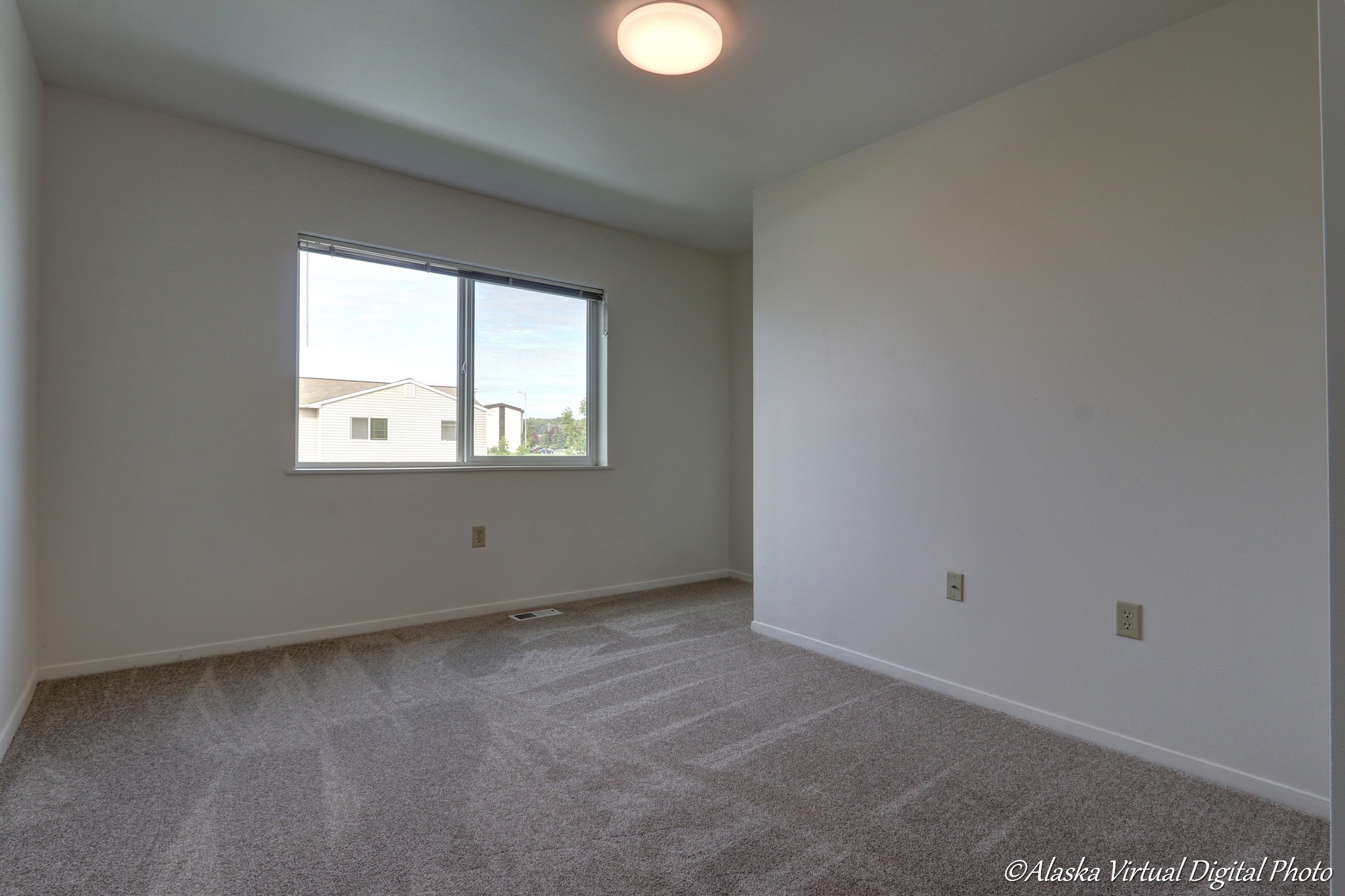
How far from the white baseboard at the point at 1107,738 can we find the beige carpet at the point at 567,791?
52 millimetres

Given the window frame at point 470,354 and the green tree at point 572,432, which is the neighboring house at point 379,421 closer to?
the window frame at point 470,354

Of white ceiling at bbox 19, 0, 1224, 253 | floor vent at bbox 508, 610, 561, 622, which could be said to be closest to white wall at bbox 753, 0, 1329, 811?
white ceiling at bbox 19, 0, 1224, 253

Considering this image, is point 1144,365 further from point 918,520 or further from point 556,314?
point 556,314

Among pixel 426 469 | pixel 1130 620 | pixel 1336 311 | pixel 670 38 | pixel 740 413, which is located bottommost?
pixel 1130 620

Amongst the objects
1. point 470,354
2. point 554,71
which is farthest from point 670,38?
point 470,354

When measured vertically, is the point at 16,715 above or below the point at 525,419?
below

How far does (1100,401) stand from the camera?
7.26 feet

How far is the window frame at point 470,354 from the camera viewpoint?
3215mm

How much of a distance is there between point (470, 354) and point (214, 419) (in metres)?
1.26

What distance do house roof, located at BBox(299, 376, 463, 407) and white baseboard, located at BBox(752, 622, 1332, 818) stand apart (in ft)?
8.14

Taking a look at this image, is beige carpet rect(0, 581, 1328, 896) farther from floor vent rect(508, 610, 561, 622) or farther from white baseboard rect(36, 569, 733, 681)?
floor vent rect(508, 610, 561, 622)

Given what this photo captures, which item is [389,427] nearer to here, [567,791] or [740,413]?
[567,791]

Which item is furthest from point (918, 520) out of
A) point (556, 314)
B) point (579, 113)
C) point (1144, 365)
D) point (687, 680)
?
point (556, 314)

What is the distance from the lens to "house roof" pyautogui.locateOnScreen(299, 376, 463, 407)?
10.5 ft
